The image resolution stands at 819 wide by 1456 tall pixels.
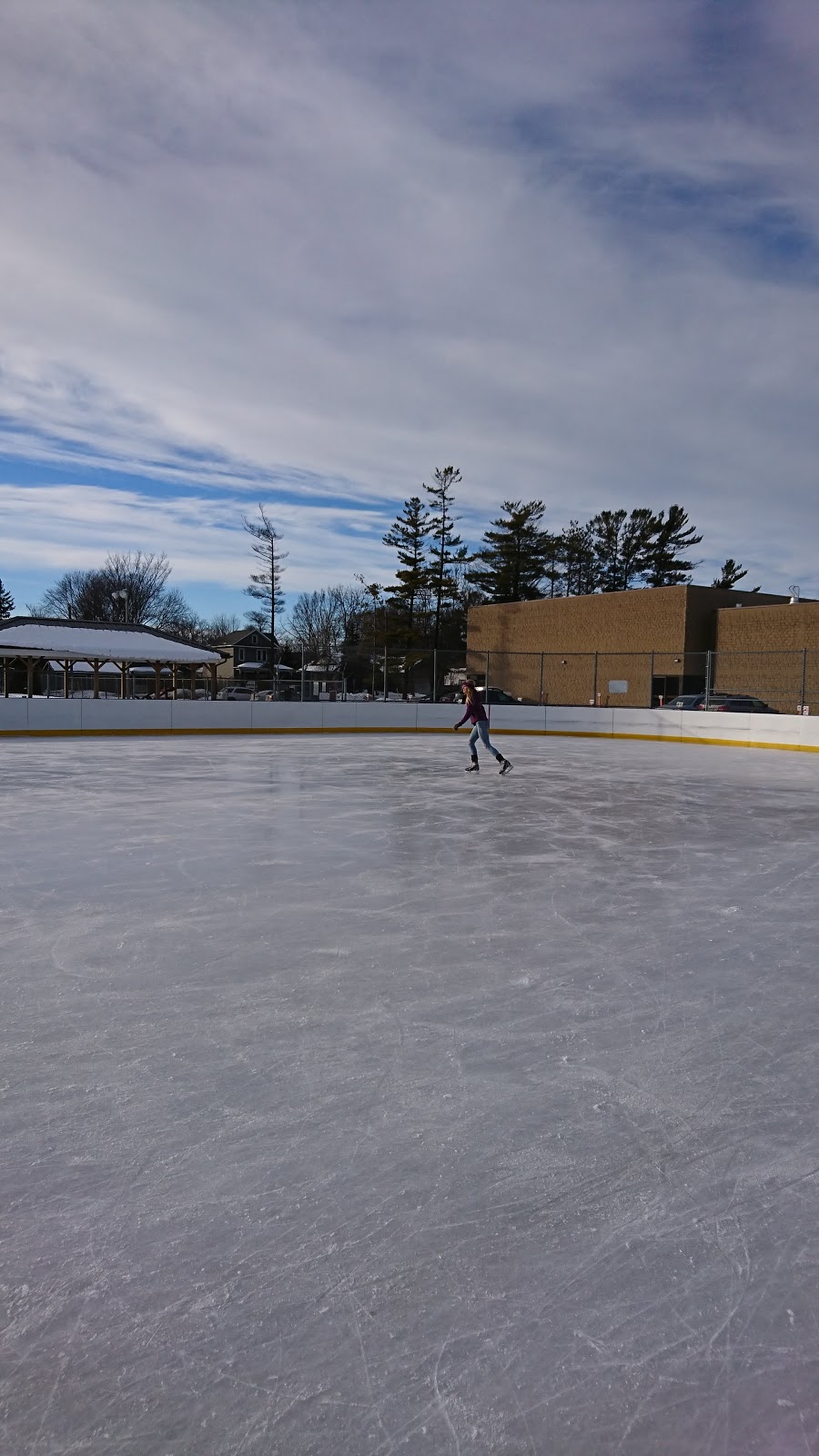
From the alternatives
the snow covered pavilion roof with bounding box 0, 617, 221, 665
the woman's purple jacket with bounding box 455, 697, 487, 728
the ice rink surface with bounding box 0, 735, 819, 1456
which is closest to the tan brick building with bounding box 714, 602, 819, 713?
the woman's purple jacket with bounding box 455, 697, 487, 728

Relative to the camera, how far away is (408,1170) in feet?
7.77

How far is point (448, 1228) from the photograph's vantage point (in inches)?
83.7

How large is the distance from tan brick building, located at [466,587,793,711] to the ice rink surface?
2581 centimetres

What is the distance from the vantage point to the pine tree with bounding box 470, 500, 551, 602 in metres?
50.4

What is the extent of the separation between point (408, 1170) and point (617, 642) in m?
35.1

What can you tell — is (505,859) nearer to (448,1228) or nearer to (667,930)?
(667,930)

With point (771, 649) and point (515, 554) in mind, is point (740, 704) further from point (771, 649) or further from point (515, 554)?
point (515, 554)

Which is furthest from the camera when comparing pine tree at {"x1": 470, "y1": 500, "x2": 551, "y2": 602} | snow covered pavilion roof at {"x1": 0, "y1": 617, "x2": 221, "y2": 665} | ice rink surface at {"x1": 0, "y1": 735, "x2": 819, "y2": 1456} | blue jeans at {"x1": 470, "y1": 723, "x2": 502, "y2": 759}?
pine tree at {"x1": 470, "y1": 500, "x2": 551, "y2": 602}

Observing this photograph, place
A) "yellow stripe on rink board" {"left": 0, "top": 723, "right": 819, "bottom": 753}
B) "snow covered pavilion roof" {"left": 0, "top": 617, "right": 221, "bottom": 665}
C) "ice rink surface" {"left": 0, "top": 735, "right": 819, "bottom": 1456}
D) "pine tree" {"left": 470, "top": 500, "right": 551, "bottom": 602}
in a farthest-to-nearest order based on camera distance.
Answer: "pine tree" {"left": 470, "top": 500, "right": 551, "bottom": 602} → "snow covered pavilion roof" {"left": 0, "top": 617, "right": 221, "bottom": 665} → "yellow stripe on rink board" {"left": 0, "top": 723, "right": 819, "bottom": 753} → "ice rink surface" {"left": 0, "top": 735, "right": 819, "bottom": 1456}

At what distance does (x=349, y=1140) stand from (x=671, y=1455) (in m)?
1.17

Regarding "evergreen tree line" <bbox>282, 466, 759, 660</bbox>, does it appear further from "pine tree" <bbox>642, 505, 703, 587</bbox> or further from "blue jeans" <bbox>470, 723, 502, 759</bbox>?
"blue jeans" <bbox>470, 723, 502, 759</bbox>

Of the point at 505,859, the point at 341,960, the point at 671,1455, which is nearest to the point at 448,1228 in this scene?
the point at 671,1455

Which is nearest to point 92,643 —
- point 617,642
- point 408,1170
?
point 617,642

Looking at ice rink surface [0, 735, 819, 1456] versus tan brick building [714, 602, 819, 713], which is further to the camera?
tan brick building [714, 602, 819, 713]
